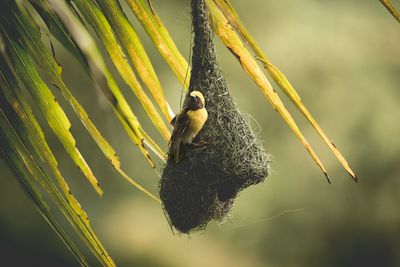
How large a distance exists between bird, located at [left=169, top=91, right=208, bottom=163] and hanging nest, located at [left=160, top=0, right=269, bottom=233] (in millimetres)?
37

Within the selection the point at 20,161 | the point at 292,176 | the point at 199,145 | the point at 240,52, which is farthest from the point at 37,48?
the point at 292,176

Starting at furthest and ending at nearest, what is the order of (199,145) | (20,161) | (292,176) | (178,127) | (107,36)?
(292,176), (199,145), (178,127), (107,36), (20,161)

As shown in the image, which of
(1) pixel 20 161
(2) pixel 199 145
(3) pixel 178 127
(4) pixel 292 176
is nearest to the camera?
(1) pixel 20 161

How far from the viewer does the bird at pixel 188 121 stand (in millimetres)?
1377

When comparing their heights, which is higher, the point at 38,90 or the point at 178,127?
the point at 38,90

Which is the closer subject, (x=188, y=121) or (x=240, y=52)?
(x=240, y=52)

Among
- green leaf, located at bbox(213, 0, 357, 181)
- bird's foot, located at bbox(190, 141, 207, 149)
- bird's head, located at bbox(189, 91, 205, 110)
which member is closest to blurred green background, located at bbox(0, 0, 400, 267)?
bird's foot, located at bbox(190, 141, 207, 149)

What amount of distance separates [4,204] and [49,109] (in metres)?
3.38

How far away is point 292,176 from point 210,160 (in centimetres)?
278

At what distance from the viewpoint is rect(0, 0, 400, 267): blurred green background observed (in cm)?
422

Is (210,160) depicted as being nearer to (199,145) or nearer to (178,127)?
(199,145)

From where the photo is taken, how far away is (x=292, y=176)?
430cm

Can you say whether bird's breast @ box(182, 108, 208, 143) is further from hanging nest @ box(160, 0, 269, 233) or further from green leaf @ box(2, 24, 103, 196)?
green leaf @ box(2, 24, 103, 196)

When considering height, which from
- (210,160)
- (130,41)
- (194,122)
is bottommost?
(210,160)
